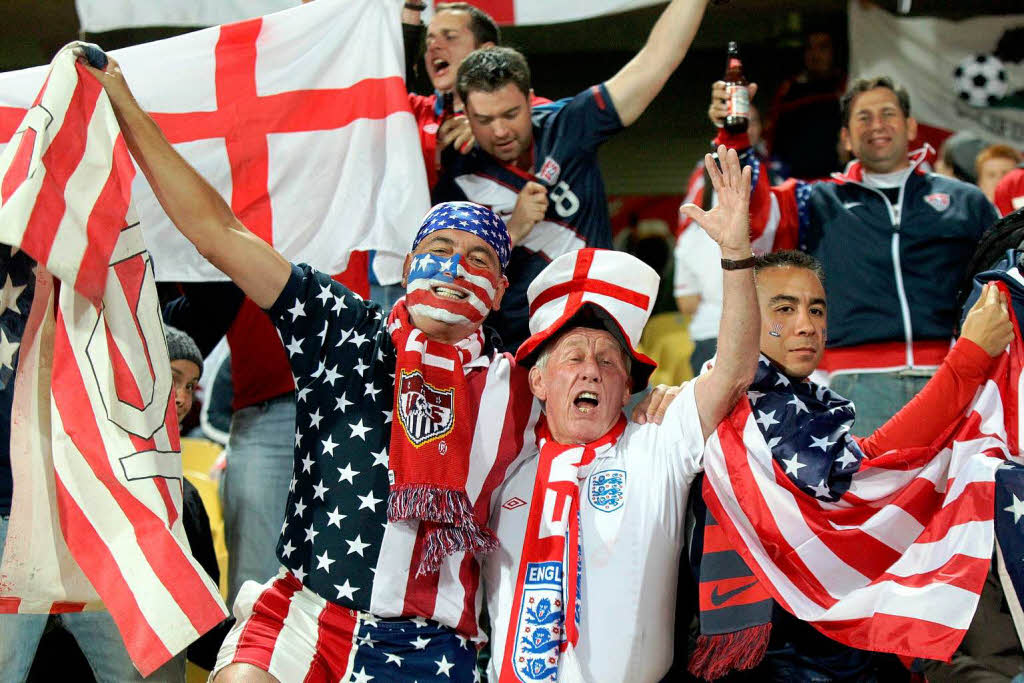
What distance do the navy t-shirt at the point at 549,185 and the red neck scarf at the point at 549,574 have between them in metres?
0.85

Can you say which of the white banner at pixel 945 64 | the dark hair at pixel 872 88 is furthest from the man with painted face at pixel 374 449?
the white banner at pixel 945 64

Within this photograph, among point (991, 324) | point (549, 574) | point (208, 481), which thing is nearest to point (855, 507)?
point (991, 324)

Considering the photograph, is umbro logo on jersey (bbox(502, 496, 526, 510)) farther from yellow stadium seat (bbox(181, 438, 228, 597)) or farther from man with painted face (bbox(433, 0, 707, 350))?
yellow stadium seat (bbox(181, 438, 228, 597))

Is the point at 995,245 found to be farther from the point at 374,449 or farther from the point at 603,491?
the point at 374,449

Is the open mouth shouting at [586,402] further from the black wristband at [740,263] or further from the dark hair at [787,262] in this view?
the dark hair at [787,262]

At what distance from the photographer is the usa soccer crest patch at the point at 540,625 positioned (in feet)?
10.6

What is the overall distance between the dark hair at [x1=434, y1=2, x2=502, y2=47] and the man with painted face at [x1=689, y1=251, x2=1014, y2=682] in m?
1.83

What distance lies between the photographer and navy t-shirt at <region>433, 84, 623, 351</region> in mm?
4207

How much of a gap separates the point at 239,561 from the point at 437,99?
1.88m

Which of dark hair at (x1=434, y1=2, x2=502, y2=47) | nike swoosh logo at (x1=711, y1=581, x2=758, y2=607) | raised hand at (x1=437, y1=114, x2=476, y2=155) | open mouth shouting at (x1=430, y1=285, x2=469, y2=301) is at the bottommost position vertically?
nike swoosh logo at (x1=711, y1=581, x2=758, y2=607)

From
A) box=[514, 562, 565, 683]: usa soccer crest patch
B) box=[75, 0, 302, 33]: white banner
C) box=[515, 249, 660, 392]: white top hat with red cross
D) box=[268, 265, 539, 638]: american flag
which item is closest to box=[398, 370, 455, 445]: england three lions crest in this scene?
box=[268, 265, 539, 638]: american flag

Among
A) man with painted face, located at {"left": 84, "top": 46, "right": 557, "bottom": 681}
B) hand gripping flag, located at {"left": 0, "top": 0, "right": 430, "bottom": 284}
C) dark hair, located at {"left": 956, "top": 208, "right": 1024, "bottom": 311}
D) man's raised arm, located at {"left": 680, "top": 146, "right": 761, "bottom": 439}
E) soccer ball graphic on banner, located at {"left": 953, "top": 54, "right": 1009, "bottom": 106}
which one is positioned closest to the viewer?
man's raised arm, located at {"left": 680, "top": 146, "right": 761, "bottom": 439}

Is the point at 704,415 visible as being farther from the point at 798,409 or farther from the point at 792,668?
the point at 792,668

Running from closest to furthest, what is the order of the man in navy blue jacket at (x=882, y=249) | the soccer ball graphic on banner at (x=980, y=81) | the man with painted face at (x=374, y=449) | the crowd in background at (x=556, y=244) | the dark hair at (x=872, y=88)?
the man with painted face at (x=374, y=449) < the crowd in background at (x=556, y=244) < the man in navy blue jacket at (x=882, y=249) < the dark hair at (x=872, y=88) < the soccer ball graphic on banner at (x=980, y=81)
